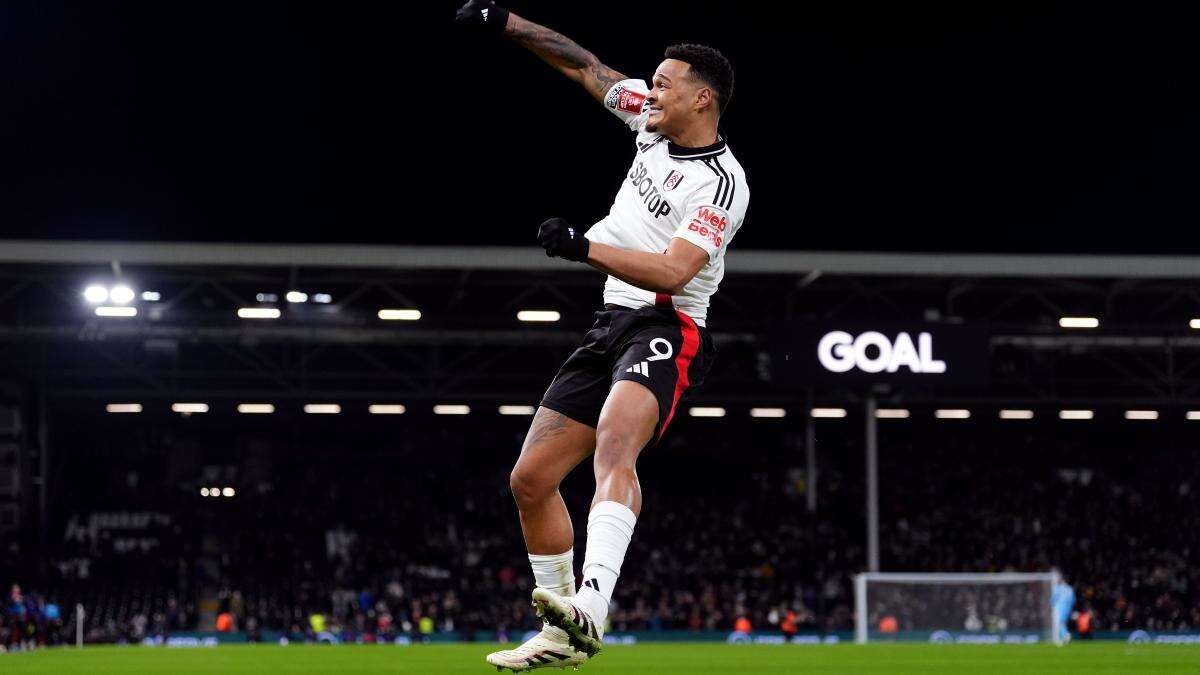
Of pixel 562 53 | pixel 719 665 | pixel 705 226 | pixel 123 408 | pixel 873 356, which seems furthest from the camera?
pixel 123 408

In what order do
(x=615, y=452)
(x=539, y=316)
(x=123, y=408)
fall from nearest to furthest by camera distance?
(x=615, y=452) → (x=539, y=316) → (x=123, y=408)

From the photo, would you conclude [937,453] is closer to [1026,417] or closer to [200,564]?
[1026,417]

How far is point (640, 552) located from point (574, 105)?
518 inches

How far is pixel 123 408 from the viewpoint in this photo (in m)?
40.2

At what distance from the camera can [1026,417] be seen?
139 ft

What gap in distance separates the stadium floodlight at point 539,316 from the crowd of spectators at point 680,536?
7151mm

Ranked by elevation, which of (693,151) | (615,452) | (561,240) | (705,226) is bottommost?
(615,452)

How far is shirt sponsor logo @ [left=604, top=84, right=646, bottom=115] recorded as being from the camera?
277 inches

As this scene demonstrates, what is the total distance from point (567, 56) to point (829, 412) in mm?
33090

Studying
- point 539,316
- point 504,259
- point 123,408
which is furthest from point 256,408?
point 504,259

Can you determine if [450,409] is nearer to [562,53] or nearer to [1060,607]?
[1060,607]

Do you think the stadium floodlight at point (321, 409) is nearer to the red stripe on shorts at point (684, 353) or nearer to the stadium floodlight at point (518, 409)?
the stadium floodlight at point (518, 409)

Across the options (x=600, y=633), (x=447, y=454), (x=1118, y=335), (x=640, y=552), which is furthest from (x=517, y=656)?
(x=447, y=454)

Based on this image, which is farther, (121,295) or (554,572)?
(121,295)
